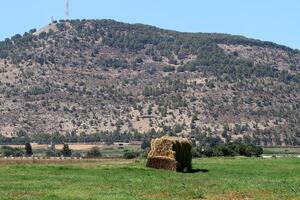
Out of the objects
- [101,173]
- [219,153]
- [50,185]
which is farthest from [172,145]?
[219,153]

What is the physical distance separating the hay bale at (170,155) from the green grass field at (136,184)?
2.14 m

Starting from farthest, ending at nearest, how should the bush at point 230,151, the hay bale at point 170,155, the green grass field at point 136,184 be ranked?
the bush at point 230,151, the hay bale at point 170,155, the green grass field at point 136,184

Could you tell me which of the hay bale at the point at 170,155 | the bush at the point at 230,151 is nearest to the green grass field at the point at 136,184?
the hay bale at the point at 170,155

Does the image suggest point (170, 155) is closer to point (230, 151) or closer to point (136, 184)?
point (136, 184)

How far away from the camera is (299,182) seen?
5072 centimetres

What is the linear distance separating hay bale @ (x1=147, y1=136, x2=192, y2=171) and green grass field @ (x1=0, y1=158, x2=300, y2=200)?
84.3 inches

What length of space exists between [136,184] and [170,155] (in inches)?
736

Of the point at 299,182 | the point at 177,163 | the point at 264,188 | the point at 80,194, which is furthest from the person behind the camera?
the point at 177,163

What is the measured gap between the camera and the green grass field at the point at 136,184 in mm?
41031

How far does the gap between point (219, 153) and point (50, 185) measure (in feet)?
219

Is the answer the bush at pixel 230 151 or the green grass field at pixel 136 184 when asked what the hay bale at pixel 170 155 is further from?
the bush at pixel 230 151

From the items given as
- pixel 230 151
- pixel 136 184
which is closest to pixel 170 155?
pixel 136 184

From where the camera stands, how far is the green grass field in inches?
1615

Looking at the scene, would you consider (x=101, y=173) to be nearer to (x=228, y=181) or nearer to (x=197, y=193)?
(x=228, y=181)
